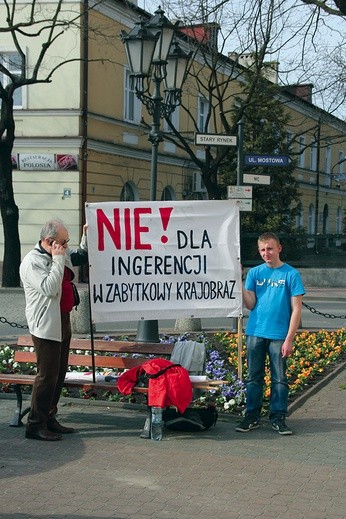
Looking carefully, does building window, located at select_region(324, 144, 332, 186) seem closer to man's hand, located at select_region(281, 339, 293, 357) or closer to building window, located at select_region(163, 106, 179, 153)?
building window, located at select_region(163, 106, 179, 153)

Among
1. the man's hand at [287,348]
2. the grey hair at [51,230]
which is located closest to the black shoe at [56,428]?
the grey hair at [51,230]

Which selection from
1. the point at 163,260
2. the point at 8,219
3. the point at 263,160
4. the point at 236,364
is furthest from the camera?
the point at 8,219

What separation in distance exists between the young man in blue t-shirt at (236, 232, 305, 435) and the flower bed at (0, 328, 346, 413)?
80 cm

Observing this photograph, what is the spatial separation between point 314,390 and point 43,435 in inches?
144

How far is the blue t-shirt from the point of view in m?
7.50

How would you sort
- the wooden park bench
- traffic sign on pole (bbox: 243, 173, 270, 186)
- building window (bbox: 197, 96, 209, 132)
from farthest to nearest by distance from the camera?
building window (bbox: 197, 96, 209, 132) → traffic sign on pole (bbox: 243, 173, 270, 186) → the wooden park bench

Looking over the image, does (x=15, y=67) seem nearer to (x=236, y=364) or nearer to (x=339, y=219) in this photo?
(x=236, y=364)

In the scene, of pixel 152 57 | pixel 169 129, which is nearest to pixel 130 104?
pixel 169 129

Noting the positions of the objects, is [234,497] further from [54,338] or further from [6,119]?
[6,119]

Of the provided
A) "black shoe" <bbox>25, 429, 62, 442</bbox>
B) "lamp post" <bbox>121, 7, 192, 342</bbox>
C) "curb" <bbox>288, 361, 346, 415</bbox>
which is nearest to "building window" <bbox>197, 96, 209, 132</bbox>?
"lamp post" <bbox>121, 7, 192, 342</bbox>

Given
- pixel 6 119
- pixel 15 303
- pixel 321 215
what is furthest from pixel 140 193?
pixel 321 215

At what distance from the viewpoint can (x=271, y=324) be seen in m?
7.51

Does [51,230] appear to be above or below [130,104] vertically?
below

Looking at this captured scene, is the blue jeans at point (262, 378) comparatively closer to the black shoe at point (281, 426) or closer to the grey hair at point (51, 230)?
the black shoe at point (281, 426)
